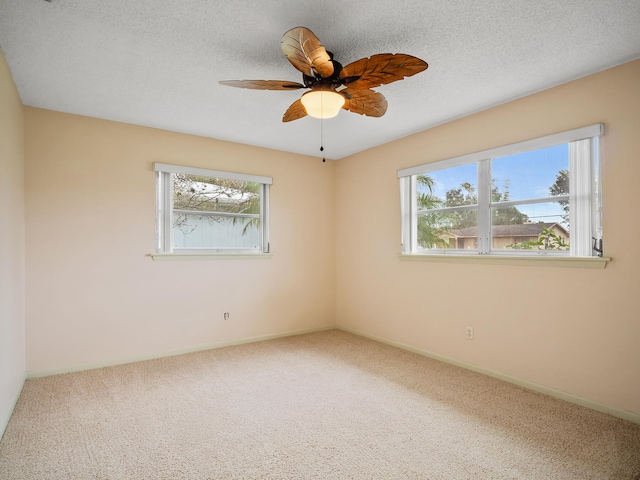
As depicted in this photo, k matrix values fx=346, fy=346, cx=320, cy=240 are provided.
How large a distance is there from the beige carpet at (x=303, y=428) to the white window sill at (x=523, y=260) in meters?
1.05

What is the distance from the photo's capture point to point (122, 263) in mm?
3523

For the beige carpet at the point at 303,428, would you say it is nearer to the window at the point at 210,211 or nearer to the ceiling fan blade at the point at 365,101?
the window at the point at 210,211

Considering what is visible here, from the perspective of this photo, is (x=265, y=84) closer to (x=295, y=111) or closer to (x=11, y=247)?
(x=295, y=111)

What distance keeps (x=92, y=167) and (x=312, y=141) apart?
2332mm

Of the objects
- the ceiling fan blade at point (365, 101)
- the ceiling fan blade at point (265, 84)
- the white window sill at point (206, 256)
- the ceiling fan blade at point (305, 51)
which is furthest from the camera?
the white window sill at point (206, 256)

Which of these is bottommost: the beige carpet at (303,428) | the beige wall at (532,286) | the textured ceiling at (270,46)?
the beige carpet at (303,428)

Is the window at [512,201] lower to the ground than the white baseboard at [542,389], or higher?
higher

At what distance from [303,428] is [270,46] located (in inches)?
97.6

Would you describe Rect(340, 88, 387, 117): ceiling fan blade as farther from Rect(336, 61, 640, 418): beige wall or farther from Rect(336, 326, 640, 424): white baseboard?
Rect(336, 326, 640, 424): white baseboard

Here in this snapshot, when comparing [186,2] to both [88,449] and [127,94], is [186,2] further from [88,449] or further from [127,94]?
[88,449]

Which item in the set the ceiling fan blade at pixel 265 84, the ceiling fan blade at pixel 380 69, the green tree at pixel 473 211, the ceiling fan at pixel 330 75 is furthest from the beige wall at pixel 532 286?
the ceiling fan blade at pixel 265 84

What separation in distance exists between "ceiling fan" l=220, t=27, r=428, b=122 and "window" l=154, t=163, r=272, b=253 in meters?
1.97

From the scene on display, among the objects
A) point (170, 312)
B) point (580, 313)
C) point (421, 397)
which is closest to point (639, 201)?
point (580, 313)

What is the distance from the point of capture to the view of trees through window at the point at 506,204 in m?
2.84
